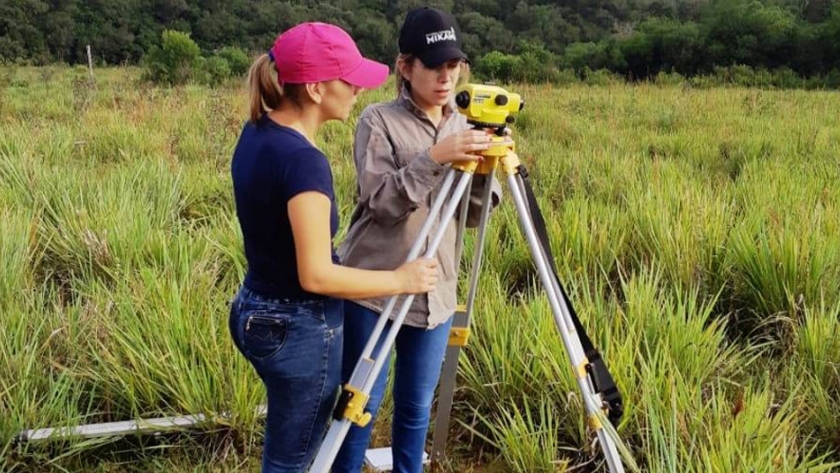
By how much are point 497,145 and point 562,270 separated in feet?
5.99

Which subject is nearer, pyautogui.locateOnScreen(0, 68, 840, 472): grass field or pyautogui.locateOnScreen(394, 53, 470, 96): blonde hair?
pyautogui.locateOnScreen(394, 53, 470, 96): blonde hair

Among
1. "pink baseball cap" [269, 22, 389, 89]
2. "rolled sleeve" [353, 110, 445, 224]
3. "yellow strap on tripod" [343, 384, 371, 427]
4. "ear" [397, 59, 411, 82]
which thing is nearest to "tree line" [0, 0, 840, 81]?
"ear" [397, 59, 411, 82]

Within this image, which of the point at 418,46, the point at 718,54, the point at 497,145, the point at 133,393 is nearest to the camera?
the point at 497,145

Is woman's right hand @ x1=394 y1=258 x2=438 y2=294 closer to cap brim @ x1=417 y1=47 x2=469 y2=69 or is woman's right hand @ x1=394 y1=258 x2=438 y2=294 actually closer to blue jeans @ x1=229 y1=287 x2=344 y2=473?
blue jeans @ x1=229 y1=287 x2=344 y2=473

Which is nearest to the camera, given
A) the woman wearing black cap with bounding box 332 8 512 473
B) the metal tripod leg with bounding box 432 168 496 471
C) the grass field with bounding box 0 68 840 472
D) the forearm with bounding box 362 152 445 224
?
the forearm with bounding box 362 152 445 224

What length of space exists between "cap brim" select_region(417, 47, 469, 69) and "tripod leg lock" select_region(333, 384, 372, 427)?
809 millimetres

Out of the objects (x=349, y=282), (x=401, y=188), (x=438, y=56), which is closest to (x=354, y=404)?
(x=349, y=282)

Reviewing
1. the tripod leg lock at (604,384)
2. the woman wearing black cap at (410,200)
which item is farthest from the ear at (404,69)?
the tripod leg lock at (604,384)

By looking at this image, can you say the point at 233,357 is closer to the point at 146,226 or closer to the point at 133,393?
the point at 133,393

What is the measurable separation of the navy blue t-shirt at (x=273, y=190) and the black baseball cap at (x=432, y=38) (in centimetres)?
47

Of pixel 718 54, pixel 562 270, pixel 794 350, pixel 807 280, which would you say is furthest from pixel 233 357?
pixel 718 54

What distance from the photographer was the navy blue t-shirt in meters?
1.32

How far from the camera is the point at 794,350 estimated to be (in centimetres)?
247

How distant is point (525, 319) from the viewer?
2.74 m
